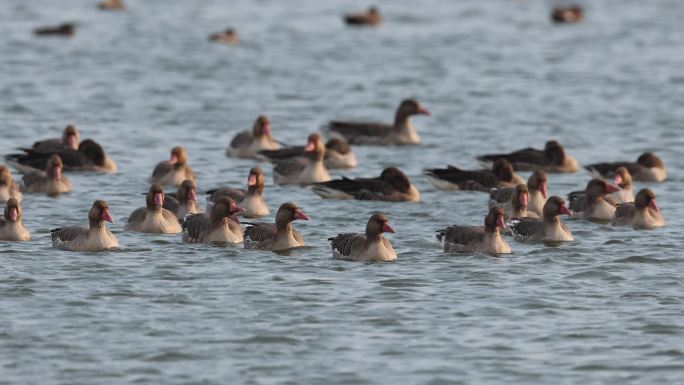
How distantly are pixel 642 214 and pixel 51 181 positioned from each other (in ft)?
33.3

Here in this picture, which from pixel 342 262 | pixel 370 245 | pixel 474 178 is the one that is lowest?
pixel 342 262

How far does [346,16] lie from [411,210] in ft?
119

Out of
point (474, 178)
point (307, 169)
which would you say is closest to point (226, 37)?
point (307, 169)

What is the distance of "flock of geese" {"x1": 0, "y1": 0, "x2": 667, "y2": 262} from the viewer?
22.4 meters

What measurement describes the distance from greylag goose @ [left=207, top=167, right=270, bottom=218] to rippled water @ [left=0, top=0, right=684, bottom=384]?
1.01 m

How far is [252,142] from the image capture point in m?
32.7

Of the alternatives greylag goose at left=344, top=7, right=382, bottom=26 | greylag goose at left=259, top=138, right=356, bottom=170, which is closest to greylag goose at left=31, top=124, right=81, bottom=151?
greylag goose at left=259, top=138, right=356, bottom=170

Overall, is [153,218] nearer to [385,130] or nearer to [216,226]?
[216,226]

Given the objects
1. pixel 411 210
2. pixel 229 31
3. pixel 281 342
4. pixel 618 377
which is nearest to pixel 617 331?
pixel 618 377

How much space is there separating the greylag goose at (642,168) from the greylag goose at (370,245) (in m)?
8.91

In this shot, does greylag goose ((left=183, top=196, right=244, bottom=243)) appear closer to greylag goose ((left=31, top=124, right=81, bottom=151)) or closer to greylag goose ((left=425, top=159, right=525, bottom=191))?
greylag goose ((left=425, top=159, right=525, bottom=191))

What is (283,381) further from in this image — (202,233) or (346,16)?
(346,16)

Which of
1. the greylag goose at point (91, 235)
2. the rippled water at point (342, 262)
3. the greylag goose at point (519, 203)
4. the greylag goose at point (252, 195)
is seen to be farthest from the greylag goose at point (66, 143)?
the greylag goose at point (519, 203)

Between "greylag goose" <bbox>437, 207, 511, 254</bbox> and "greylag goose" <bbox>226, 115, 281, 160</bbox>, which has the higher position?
"greylag goose" <bbox>226, 115, 281, 160</bbox>
